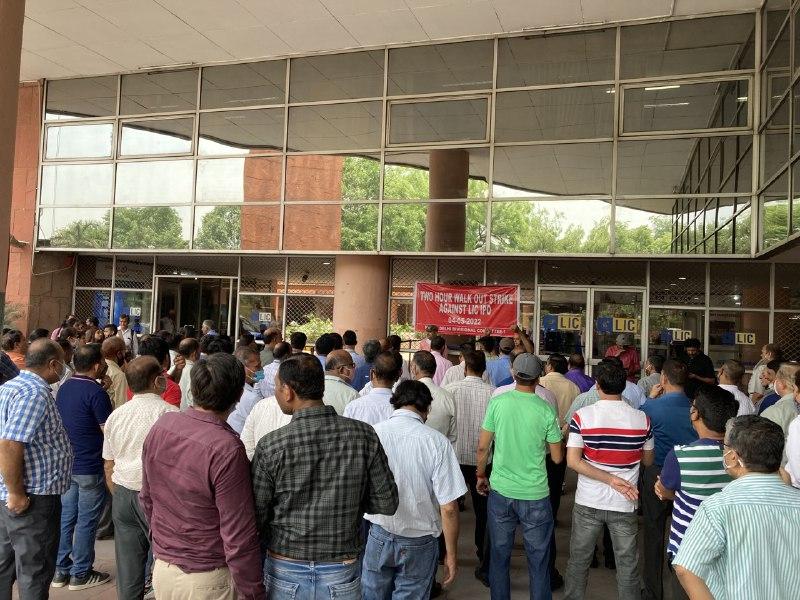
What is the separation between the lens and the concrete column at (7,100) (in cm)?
612

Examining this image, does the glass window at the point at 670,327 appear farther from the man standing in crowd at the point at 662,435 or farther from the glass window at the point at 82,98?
the glass window at the point at 82,98

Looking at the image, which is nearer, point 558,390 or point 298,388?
point 298,388

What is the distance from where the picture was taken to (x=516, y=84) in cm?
1047

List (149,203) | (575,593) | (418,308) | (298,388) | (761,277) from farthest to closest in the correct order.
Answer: (149,203) → (418,308) → (761,277) → (575,593) → (298,388)

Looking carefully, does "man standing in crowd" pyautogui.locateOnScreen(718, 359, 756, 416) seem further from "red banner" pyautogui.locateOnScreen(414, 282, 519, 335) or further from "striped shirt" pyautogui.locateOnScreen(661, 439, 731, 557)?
"red banner" pyautogui.locateOnScreen(414, 282, 519, 335)

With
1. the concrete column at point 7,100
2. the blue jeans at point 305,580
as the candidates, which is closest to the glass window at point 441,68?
the concrete column at point 7,100

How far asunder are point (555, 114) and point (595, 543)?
808 centimetres

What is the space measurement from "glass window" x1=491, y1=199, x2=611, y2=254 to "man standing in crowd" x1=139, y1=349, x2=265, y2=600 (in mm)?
8303

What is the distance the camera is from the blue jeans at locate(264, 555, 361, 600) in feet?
7.68

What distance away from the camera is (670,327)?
10195 mm

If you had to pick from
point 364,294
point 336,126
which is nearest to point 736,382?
point 364,294

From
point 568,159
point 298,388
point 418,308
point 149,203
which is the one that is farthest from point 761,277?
point 149,203

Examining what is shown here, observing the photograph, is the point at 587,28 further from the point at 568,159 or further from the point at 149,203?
the point at 149,203

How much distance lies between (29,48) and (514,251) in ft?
34.5
